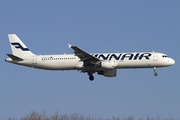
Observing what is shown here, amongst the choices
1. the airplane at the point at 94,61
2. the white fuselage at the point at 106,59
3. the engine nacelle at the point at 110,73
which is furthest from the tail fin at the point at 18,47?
the engine nacelle at the point at 110,73

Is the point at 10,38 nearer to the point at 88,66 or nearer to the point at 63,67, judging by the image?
the point at 63,67

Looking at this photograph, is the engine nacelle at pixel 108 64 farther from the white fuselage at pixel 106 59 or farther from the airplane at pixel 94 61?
the white fuselage at pixel 106 59

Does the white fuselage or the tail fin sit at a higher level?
the tail fin

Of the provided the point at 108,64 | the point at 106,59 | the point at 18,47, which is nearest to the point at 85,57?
the point at 106,59

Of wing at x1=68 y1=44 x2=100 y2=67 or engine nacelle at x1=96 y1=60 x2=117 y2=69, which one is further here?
engine nacelle at x1=96 y1=60 x2=117 y2=69

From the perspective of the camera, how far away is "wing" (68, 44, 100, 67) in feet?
166

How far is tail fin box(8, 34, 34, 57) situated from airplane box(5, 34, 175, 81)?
0.79 m

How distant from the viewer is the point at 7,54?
53875 millimetres

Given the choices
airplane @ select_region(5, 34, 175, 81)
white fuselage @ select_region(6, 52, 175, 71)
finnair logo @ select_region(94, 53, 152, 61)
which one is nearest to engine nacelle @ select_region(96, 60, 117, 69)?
airplane @ select_region(5, 34, 175, 81)

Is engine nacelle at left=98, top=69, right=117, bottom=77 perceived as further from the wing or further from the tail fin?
the tail fin

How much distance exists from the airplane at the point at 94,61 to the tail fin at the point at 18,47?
2.59 feet

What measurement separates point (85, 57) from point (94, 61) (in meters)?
1.75

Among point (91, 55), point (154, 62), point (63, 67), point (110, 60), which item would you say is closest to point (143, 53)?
point (154, 62)

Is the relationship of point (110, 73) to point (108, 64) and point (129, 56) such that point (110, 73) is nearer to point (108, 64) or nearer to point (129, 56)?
point (108, 64)
